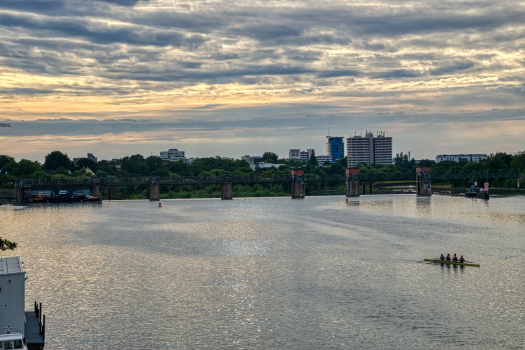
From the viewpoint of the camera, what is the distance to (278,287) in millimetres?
56094

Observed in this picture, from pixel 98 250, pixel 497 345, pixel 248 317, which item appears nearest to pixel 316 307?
pixel 248 317

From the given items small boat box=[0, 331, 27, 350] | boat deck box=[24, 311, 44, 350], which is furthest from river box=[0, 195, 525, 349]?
small boat box=[0, 331, 27, 350]

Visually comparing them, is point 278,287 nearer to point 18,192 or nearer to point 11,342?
point 11,342

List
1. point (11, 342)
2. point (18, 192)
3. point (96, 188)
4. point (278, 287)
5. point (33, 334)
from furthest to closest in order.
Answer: point (96, 188)
point (18, 192)
point (278, 287)
point (33, 334)
point (11, 342)

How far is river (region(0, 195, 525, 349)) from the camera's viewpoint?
4184 cm

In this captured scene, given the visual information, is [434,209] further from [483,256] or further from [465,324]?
[465,324]

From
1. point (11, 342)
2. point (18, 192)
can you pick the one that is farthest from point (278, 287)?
point (18, 192)

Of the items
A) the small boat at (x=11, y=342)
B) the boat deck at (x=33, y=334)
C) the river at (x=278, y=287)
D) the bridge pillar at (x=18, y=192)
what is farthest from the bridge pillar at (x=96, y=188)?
the small boat at (x=11, y=342)

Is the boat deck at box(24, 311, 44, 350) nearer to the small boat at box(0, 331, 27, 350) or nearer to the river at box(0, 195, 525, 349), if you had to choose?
the river at box(0, 195, 525, 349)

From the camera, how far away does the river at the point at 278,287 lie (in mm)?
41844

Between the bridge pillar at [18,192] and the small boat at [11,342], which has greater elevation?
the bridge pillar at [18,192]

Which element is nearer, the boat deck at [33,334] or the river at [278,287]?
the boat deck at [33,334]

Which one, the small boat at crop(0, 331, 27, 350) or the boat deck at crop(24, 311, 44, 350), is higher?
the small boat at crop(0, 331, 27, 350)

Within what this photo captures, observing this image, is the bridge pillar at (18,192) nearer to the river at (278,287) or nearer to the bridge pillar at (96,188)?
the bridge pillar at (96,188)
